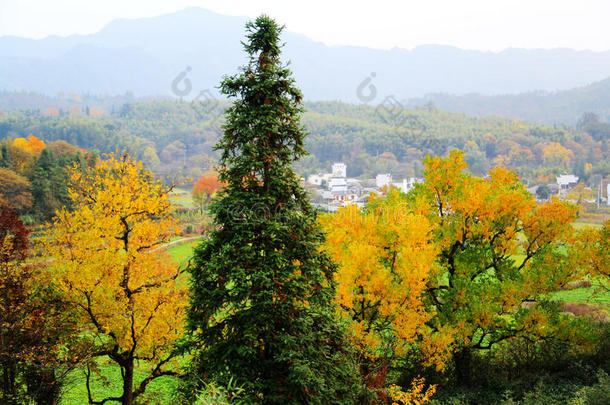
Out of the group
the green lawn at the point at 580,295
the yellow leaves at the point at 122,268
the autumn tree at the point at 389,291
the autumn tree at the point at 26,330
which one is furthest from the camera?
the green lawn at the point at 580,295

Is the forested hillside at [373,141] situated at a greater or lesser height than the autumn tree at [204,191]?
greater

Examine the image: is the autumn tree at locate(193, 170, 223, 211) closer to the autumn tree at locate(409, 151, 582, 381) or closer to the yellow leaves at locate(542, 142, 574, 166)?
the autumn tree at locate(409, 151, 582, 381)

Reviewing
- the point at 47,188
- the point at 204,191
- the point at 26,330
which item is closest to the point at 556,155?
the point at 204,191

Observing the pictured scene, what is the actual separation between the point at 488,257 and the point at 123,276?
14.9 metres

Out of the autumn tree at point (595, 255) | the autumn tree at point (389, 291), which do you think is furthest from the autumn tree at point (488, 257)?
the autumn tree at point (389, 291)

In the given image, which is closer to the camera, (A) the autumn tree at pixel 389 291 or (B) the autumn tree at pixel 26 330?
(B) the autumn tree at pixel 26 330

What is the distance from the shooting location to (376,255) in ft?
59.7

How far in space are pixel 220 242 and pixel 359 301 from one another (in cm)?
819

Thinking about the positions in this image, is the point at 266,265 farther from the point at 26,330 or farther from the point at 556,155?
the point at 556,155

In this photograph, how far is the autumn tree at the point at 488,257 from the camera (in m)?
17.0

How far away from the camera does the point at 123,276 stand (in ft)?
49.5

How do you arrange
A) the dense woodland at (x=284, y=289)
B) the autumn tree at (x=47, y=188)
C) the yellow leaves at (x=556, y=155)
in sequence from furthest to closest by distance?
the yellow leaves at (x=556, y=155)
the autumn tree at (x=47, y=188)
the dense woodland at (x=284, y=289)

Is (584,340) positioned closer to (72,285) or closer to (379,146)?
(72,285)

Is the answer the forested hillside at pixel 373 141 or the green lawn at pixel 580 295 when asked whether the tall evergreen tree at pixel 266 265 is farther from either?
the forested hillside at pixel 373 141
